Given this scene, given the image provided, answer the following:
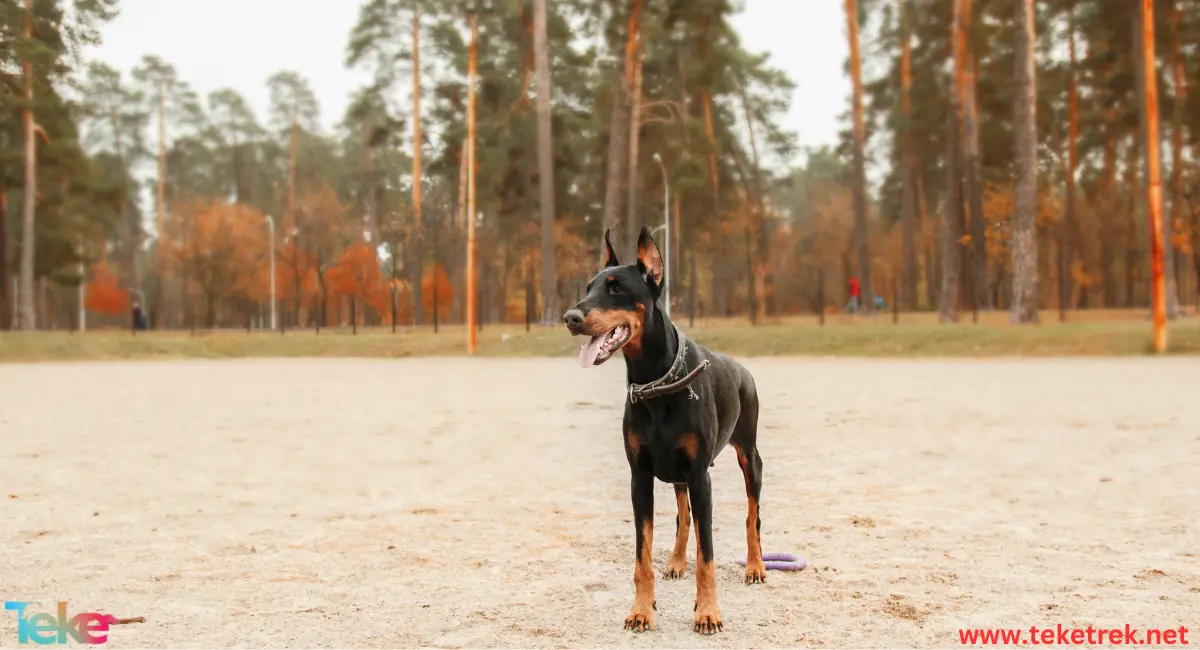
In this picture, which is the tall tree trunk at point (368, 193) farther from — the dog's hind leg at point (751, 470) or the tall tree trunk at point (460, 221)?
the dog's hind leg at point (751, 470)

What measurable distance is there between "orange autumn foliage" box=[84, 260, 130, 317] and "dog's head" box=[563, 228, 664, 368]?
71.6 metres

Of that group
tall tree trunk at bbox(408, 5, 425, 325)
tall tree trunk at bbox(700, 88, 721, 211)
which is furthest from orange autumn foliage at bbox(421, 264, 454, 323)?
tall tree trunk at bbox(700, 88, 721, 211)

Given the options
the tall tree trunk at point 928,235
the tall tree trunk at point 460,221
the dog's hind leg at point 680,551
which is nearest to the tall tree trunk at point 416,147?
the tall tree trunk at point 460,221

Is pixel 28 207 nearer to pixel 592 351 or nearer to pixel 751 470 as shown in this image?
pixel 751 470

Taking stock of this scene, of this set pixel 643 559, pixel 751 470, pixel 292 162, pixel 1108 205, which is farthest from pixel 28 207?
pixel 1108 205

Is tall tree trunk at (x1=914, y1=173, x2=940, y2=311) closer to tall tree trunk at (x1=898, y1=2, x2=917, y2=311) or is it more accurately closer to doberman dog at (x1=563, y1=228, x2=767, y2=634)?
tall tree trunk at (x1=898, y1=2, x2=917, y2=311)

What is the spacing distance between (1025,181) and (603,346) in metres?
27.3

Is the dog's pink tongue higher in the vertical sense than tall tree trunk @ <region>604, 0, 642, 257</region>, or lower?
lower

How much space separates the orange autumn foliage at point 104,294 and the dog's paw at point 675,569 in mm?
70875

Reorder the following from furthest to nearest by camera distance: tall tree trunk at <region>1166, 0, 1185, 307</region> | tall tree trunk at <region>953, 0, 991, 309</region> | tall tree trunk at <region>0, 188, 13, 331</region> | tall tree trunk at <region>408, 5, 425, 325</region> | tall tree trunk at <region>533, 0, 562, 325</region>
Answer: tall tree trunk at <region>408, 5, 425, 325</region>, tall tree trunk at <region>0, 188, 13, 331</region>, tall tree trunk at <region>1166, 0, 1185, 307</region>, tall tree trunk at <region>953, 0, 991, 309</region>, tall tree trunk at <region>533, 0, 562, 325</region>

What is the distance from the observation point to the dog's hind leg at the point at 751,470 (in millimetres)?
5422

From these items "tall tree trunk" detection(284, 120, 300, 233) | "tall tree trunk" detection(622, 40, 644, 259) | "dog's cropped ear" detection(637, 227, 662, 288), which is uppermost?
"tall tree trunk" detection(284, 120, 300, 233)

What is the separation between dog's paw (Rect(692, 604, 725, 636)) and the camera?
4594 mm

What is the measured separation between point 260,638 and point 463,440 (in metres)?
7.12
